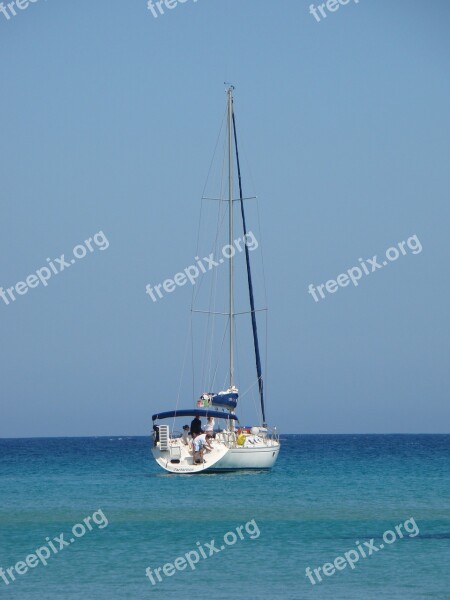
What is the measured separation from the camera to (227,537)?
95.5 feet

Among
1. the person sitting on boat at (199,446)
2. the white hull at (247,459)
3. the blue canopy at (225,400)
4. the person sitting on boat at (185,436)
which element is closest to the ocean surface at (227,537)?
the white hull at (247,459)

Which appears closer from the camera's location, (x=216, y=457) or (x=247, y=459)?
(x=216, y=457)

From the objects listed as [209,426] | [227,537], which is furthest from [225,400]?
[227,537]

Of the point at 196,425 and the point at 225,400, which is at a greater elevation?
the point at 225,400

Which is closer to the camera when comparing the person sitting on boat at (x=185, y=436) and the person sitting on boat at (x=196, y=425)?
the person sitting on boat at (x=196, y=425)

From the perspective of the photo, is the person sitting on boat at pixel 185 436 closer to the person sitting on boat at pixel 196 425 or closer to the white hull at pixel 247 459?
the person sitting on boat at pixel 196 425

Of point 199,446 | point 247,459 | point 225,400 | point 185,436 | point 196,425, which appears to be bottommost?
point 247,459

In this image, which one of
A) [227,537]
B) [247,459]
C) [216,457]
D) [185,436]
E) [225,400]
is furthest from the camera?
[225,400]

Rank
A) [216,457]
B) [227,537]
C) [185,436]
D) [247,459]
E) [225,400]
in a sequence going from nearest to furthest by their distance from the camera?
[227,537] < [216,457] < [185,436] < [247,459] < [225,400]

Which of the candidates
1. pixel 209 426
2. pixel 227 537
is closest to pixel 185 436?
pixel 209 426

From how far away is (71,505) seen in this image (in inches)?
1523

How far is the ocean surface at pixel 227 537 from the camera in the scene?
22797 mm

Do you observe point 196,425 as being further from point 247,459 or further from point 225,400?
point 247,459

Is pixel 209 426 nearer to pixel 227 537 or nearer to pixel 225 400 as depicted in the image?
pixel 225 400
